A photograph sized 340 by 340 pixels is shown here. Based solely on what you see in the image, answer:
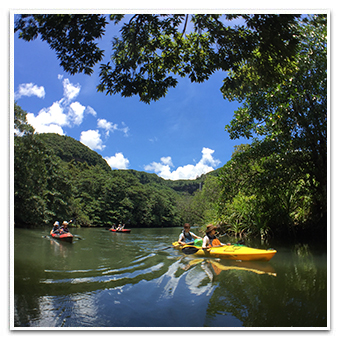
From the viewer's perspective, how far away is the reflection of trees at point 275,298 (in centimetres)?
227

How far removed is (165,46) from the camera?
3979mm

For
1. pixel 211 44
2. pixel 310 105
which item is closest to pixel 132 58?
pixel 211 44

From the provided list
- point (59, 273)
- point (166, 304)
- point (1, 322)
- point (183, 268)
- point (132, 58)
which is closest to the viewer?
point (1, 322)

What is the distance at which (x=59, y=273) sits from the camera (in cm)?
413

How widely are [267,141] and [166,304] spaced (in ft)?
14.8

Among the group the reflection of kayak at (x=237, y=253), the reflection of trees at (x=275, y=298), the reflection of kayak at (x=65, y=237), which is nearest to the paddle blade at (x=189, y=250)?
the reflection of kayak at (x=237, y=253)

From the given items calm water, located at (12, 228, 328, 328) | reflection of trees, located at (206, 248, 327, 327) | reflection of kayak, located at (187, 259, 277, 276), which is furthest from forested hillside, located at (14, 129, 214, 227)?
reflection of kayak, located at (187, 259, 277, 276)

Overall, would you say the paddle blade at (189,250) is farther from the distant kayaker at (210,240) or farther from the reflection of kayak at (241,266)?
the reflection of kayak at (241,266)

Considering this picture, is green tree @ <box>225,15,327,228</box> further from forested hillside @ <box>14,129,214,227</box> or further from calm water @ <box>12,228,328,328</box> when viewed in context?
forested hillside @ <box>14,129,214,227</box>

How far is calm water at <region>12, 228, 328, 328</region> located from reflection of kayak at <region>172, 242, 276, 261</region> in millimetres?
181

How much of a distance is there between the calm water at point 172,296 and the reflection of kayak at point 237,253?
18cm
